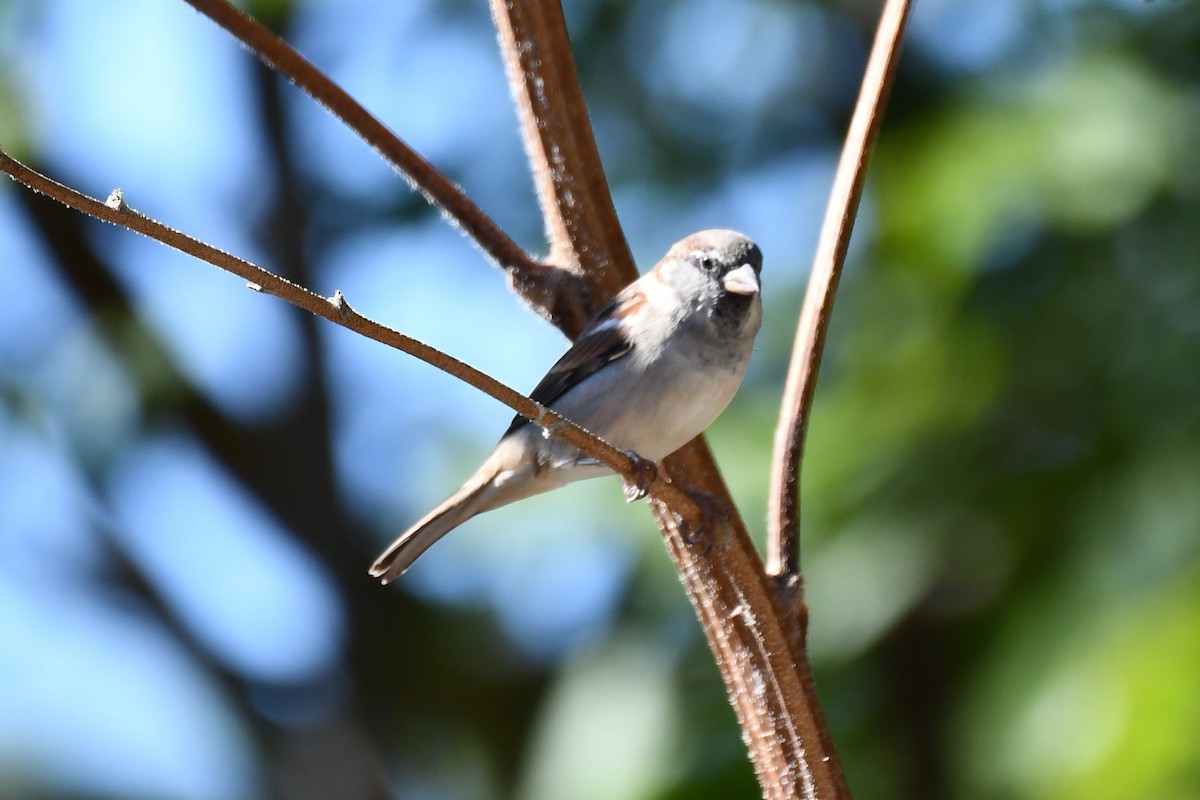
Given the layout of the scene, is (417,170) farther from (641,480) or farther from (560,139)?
(641,480)

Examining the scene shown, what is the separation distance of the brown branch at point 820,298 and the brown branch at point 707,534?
2.2 inches

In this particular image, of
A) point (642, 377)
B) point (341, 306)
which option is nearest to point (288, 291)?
point (341, 306)

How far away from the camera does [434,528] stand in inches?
117

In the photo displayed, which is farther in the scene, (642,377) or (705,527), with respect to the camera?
(642,377)

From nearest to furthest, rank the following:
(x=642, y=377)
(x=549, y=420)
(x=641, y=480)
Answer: (x=549, y=420)
(x=641, y=480)
(x=642, y=377)

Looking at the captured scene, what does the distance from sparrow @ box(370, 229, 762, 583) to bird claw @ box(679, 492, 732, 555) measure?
2.00 feet

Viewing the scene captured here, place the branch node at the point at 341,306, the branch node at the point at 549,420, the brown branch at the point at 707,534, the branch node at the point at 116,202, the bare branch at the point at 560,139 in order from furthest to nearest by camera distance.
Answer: the bare branch at the point at 560,139, the brown branch at the point at 707,534, the branch node at the point at 549,420, the branch node at the point at 341,306, the branch node at the point at 116,202

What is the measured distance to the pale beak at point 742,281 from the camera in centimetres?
301

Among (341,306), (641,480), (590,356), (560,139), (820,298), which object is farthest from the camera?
(590,356)

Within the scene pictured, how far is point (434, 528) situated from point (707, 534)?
1.15 meters

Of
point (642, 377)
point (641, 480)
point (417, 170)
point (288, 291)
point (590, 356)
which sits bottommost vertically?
point (288, 291)

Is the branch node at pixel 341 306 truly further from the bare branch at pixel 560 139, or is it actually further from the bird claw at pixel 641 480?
the bare branch at pixel 560 139

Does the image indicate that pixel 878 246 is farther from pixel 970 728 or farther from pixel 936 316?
pixel 970 728

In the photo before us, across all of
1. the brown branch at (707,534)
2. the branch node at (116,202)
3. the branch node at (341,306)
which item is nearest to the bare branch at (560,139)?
the brown branch at (707,534)
